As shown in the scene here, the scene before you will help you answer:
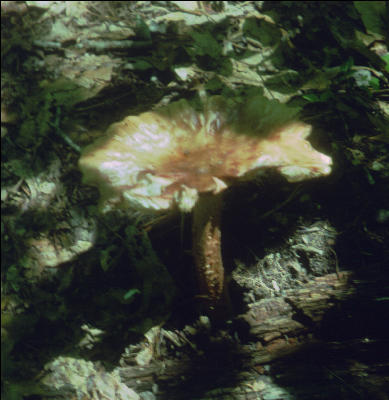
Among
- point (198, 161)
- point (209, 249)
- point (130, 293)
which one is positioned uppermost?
point (198, 161)

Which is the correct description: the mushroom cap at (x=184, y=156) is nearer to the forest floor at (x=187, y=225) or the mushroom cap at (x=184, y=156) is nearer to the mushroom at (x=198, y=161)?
the mushroom at (x=198, y=161)

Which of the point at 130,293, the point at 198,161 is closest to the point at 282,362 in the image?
the point at 130,293

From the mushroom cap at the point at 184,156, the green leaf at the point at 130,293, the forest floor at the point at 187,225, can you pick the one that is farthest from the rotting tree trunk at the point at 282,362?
the mushroom cap at the point at 184,156

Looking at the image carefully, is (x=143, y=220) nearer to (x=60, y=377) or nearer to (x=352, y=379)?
(x=60, y=377)

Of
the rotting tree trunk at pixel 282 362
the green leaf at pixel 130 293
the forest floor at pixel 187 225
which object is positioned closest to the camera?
the rotting tree trunk at pixel 282 362

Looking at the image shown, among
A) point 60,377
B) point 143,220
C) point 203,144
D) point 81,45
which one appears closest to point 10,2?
point 81,45

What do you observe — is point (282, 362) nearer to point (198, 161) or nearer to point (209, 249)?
point (209, 249)
